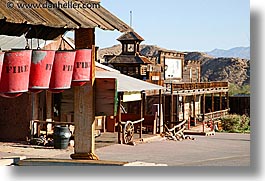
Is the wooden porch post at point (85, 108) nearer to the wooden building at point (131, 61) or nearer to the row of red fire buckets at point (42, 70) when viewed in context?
the row of red fire buckets at point (42, 70)

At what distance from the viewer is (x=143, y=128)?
1711cm

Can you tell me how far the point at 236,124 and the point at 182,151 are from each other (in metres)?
7.90

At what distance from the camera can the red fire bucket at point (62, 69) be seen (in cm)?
711

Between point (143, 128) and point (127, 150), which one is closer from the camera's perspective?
point (127, 150)

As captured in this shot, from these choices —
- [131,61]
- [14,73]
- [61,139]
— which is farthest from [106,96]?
[131,61]

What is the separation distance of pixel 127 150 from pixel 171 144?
185 centimetres

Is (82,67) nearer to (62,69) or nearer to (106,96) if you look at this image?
(62,69)

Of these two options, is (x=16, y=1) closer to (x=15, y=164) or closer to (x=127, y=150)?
(x=15, y=164)

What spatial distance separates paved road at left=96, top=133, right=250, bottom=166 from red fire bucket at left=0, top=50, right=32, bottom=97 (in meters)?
3.93

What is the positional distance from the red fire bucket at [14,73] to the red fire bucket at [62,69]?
15.3 inches

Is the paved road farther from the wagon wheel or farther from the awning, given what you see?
the awning

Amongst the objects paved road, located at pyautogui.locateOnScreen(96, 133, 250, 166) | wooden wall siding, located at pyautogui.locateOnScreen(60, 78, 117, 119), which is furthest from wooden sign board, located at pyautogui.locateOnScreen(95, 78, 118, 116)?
paved road, located at pyautogui.locateOnScreen(96, 133, 250, 166)

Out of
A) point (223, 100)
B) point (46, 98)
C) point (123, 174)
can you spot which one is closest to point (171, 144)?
point (46, 98)

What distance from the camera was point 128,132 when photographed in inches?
585
